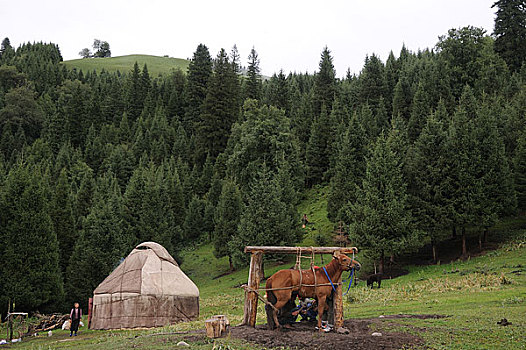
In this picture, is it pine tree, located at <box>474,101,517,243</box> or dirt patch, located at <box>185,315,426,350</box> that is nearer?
dirt patch, located at <box>185,315,426,350</box>

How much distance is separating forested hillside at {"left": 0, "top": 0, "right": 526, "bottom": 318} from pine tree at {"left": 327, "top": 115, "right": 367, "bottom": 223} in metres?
0.16

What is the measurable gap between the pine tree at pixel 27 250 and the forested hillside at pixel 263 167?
9 cm

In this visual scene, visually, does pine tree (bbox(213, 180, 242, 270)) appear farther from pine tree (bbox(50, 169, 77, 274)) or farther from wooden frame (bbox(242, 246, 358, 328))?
wooden frame (bbox(242, 246, 358, 328))

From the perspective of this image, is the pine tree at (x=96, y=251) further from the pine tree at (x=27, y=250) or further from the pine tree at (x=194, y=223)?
the pine tree at (x=194, y=223)

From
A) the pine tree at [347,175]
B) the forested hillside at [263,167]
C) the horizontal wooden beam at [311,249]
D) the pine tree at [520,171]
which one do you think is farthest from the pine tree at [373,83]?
the horizontal wooden beam at [311,249]

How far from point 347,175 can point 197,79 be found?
6106 centimetres

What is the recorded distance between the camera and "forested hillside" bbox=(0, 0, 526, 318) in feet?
118

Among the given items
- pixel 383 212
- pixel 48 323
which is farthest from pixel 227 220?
pixel 48 323

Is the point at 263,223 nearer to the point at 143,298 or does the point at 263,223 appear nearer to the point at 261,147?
the point at 261,147

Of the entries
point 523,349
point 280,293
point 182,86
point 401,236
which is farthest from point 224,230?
point 182,86

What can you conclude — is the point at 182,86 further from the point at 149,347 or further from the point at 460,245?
the point at 149,347

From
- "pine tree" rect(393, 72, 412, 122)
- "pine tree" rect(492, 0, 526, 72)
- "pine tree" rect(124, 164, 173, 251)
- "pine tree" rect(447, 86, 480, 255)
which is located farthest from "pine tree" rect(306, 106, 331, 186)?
"pine tree" rect(492, 0, 526, 72)

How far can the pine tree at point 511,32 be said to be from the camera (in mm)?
73188

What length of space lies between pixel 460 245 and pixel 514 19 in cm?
5247
